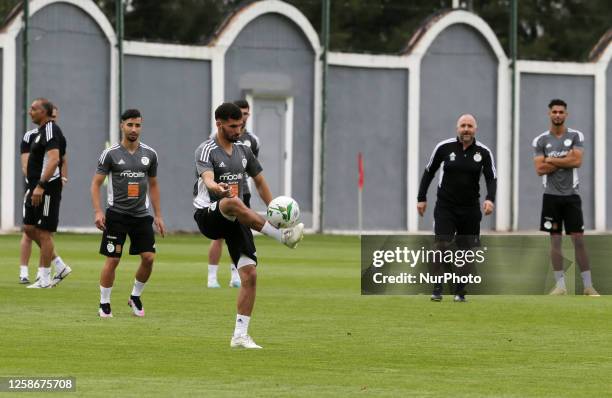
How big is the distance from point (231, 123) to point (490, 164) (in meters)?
6.04

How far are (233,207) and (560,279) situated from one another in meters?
8.33

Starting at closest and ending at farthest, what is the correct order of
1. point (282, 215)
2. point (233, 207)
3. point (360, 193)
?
point (282, 215) → point (233, 207) → point (360, 193)

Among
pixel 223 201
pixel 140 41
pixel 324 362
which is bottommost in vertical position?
pixel 324 362

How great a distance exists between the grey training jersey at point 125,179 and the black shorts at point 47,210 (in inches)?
141

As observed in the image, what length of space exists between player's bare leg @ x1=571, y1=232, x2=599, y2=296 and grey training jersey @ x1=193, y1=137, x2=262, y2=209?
7411 millimetres

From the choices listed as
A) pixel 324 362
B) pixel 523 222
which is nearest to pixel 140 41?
pixel 523 222

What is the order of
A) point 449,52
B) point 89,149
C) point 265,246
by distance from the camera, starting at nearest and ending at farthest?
point 265,246 → point 89,149 → point 449,52

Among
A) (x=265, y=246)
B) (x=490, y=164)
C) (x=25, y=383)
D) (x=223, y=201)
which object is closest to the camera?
(x=25, y=383)

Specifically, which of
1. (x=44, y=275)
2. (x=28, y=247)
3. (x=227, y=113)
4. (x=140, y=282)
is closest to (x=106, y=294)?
(x=140, y=282)

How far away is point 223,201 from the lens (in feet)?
41.3

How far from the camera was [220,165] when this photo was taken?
43.1ft

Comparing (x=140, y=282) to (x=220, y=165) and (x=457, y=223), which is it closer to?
(x=220, y=165)

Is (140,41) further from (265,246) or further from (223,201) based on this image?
(223,201)

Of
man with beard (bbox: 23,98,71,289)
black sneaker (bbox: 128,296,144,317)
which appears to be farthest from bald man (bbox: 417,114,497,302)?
man with beard (bbox: 23,98,71,289)
